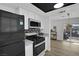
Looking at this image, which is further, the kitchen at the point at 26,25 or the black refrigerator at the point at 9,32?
the kitchen at the point at 26,25

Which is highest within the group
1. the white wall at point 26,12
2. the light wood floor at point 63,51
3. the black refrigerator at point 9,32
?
the white wall at point 26,12

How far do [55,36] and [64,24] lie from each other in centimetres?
164

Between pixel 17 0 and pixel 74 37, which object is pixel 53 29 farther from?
pixel 17 0

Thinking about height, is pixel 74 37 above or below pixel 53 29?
below

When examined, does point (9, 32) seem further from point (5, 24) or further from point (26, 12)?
point (26, 12)

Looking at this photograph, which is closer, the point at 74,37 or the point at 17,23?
the point at 17,23

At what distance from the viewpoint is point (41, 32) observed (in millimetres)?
4789

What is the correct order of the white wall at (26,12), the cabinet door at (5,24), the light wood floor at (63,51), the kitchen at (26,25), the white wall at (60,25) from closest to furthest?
1. the cabinet door at (5,24)
2. the kitchen at (26,25)
3. the white wall at (26,12)
4. the light wood floor at (63,51)
5. the white wall at (60,25)

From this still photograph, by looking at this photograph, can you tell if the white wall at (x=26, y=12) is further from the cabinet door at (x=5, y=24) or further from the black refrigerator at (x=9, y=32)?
the cabinet door at (x=5, y=24)

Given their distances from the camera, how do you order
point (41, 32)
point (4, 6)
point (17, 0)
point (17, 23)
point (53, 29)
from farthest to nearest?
point (53, 29), point (41, 32), point (4, 6), point (17, 23), point (17, 0)

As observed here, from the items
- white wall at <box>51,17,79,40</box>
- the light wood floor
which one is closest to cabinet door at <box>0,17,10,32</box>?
the light wood floor

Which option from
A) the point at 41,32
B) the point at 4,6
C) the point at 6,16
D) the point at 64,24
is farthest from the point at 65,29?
the point at 6,16

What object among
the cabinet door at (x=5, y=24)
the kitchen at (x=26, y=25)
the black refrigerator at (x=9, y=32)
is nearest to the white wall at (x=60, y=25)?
the kitchen at (x=26, y=25)

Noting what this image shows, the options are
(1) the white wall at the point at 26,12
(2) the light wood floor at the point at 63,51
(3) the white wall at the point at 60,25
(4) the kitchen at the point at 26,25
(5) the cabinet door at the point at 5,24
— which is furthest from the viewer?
(3) the white wall at the point at 60,25
